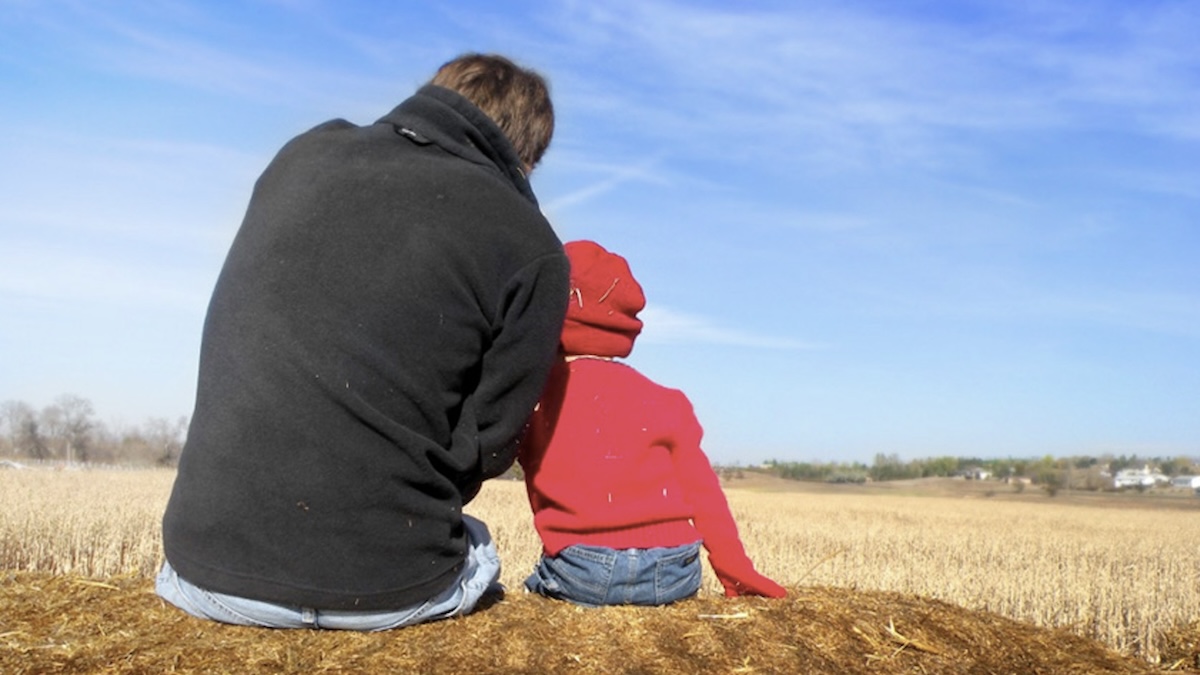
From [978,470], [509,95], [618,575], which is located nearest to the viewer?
[509,95]

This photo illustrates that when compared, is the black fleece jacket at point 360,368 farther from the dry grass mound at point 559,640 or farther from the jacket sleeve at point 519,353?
the dry grass mound at point 559,640

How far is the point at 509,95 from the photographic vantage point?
3318 millimetres

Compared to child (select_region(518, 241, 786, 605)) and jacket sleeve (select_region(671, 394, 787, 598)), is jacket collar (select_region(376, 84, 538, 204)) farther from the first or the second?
jacket sleeve (select_region(671, 394, 787, 598))

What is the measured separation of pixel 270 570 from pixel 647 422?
152 cm

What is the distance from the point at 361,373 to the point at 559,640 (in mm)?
970

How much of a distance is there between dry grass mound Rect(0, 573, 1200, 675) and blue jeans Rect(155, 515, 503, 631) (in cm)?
3

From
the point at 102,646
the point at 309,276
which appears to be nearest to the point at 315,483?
the point at 309,276

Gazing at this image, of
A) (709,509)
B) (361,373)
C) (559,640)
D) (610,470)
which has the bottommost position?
(559,640)

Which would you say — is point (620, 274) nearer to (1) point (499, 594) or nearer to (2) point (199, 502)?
(1) point (499, 594)

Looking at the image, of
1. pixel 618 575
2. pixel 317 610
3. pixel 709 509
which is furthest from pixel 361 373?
pixel 709 509

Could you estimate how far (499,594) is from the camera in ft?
11.5

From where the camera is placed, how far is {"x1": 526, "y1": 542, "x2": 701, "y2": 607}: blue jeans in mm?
3678

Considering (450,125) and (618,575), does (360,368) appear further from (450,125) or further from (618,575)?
(618,575)

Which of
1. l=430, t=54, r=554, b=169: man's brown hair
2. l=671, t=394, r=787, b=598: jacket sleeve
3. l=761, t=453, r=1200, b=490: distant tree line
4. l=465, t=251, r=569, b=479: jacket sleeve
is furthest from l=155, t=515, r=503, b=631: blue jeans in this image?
l=761, t=453, r=1200, b=490: distant tree line
